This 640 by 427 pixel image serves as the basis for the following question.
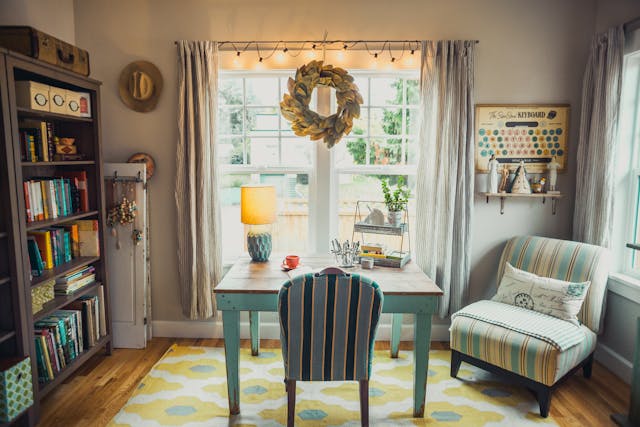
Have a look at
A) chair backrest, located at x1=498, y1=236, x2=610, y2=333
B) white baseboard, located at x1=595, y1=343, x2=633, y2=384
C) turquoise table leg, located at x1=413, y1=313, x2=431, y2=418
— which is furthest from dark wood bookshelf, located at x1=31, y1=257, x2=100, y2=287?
white baseboard, located at x1=595, y1=343, x2=633, y2=384

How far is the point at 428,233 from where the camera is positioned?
3281 mm

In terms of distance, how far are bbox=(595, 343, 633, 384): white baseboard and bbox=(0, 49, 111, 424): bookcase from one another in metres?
3.52

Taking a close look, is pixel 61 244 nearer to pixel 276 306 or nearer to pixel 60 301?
pixel 60 301

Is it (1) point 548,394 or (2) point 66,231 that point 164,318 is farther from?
(1) point 548,394

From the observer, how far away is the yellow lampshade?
2.84 meters

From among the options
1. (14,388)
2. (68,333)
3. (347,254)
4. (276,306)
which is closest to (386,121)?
(347,254)

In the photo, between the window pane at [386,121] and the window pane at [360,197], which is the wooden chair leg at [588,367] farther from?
the window pane at [386,121]

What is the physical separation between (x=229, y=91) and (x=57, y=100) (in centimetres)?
122

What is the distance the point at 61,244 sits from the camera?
2805 mm

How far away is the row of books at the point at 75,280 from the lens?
9.14 ft

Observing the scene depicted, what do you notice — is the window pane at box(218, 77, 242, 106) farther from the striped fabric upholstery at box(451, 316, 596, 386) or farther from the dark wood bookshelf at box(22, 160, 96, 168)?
the striped fabric upholstery at box(451, 316, 596, 386)

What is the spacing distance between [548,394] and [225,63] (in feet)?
9.98

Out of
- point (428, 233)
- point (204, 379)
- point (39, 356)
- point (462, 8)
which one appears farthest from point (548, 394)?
point (39, 356)

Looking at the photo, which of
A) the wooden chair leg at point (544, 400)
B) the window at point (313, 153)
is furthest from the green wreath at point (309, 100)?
the wooden chair leg at point (544, 400)
